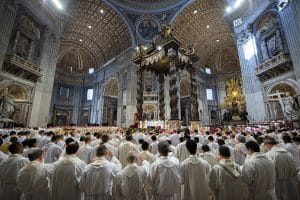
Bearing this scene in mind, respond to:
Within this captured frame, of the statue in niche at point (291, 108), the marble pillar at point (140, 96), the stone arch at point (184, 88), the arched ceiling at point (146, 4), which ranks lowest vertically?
the statue in niche at point (291, 108)

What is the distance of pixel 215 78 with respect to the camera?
92.1ft

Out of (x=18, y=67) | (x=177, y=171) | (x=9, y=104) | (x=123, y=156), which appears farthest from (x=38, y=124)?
(x=177, y=171)

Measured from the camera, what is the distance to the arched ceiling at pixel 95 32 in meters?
19.6

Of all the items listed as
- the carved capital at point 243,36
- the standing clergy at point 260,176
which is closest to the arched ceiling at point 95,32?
the carved capital at point 243,36

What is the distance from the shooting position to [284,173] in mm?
2896

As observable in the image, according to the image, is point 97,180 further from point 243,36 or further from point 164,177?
point 243,36

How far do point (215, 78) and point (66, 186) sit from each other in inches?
1149

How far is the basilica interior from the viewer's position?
10875mm

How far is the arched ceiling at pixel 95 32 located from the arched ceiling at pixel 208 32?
7881mm

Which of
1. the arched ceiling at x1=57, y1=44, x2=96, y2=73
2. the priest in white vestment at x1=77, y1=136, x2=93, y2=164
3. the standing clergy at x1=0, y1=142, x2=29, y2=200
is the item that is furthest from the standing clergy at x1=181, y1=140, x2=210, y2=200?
the arched ceiling at x1=57, y1=44, x2=96, y2=73

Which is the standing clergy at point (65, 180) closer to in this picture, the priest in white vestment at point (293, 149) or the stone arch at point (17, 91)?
the priest in white vestment at point (293, 149)

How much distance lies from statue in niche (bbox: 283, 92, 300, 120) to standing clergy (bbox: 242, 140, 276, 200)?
374 inches

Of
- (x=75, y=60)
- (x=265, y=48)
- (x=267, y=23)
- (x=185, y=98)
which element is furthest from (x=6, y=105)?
(x=75, y=60)

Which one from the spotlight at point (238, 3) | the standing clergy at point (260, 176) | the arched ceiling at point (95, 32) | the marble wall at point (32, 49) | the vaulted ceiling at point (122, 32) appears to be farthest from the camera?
the vaulted ceiling at point (122, 32)
